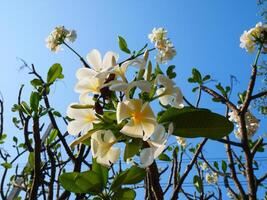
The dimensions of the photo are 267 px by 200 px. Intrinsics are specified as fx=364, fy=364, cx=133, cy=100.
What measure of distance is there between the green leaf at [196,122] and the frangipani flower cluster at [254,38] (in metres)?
1.41

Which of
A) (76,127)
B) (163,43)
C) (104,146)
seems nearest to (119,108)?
(104,146)

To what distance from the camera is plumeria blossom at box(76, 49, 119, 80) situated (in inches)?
37.0

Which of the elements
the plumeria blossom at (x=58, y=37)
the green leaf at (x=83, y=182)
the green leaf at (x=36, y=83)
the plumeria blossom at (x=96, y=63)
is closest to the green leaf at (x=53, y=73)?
the green leaf at (x=36, y=83)

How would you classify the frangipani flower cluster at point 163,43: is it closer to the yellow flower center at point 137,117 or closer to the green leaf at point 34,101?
the green leaf at point 34,101

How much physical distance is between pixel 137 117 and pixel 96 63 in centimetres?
26

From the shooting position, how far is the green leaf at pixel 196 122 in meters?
0.82

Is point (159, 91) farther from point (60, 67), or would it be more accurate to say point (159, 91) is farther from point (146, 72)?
point (60, 67)

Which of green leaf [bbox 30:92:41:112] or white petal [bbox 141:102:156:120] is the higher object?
green leaf [bbox 30:92:41:112]

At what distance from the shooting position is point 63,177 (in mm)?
987

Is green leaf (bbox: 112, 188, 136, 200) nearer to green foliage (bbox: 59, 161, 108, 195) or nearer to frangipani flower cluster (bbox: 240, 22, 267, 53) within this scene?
green foliage (bbox: 59, 161, 108, 195)


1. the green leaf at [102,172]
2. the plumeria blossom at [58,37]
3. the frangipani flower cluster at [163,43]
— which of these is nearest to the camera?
the green leaf at [102,172]

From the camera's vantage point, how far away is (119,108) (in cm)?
79

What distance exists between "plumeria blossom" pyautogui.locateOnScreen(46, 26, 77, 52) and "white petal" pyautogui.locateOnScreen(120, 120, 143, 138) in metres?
2.24

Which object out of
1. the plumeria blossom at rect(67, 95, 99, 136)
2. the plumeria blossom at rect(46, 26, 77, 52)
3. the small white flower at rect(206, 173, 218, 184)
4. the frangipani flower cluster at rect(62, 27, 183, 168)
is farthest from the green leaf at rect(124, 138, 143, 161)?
the small white flower at rect(206, 173, 218, 184)
